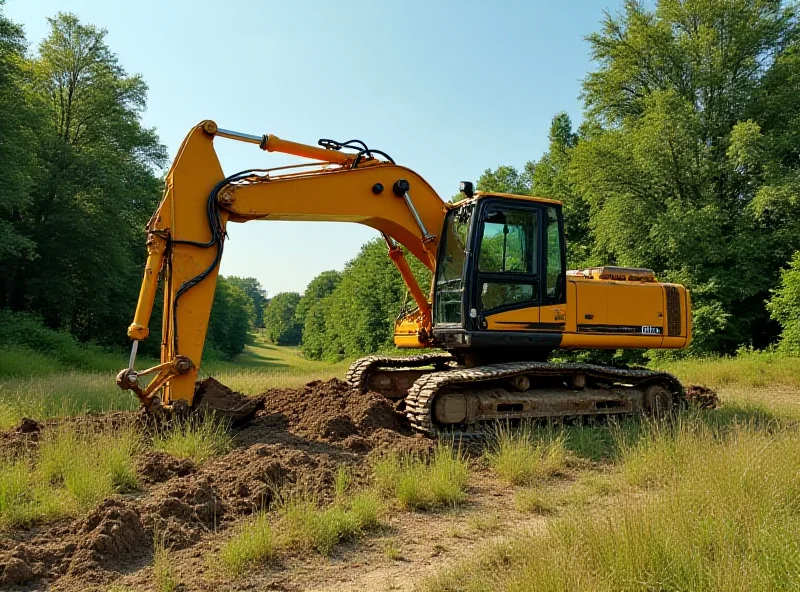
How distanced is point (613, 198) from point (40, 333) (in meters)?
22.8

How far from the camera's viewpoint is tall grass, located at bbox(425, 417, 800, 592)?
3.26 metres

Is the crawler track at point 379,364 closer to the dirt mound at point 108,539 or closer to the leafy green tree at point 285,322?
the dirt mound at point 108,539

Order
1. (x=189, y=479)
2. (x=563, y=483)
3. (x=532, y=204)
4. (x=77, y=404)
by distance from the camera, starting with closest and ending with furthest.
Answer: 1. (x=189, y=479)
2. (x=563, y=483)
3. (x=532, y=204)
4. (x=77, y=404)

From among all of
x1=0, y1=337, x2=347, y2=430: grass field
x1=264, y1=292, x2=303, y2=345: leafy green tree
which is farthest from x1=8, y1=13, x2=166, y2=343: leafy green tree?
x1=264, y1=292, x2=303, y2=345: leafy green tree

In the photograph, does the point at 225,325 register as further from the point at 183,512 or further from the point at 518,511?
the point at 518,511

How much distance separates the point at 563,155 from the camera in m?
34.6

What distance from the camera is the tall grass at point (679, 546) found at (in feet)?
10.7

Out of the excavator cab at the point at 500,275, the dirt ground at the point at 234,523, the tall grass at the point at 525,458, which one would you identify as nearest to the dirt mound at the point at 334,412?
the dirt ground at the point at 234,523

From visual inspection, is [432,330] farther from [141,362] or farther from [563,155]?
[563,155]

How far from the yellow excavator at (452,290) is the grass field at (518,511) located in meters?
0.74

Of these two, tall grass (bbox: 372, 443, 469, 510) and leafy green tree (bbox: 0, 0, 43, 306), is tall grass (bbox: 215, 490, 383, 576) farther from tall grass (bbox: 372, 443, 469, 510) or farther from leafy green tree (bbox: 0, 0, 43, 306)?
leafy green tree (bbox: 0, 0, 43, 306)

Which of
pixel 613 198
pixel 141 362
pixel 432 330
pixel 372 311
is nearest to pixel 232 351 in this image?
pixel 372 311

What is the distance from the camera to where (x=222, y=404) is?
778 cm

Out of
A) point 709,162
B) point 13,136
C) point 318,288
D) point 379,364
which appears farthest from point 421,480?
point 318,288
